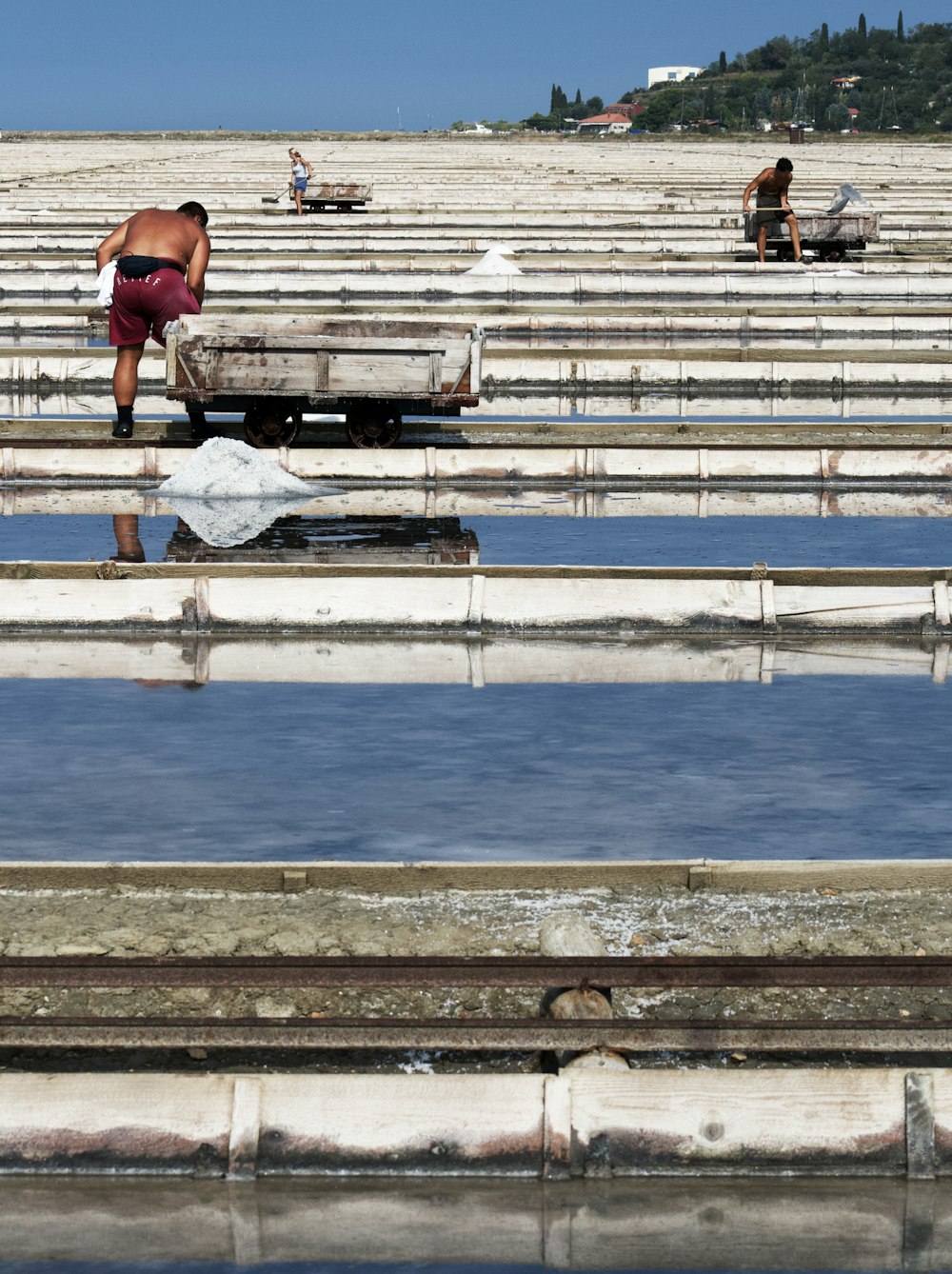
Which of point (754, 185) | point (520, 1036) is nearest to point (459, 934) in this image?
point (520, 1036)

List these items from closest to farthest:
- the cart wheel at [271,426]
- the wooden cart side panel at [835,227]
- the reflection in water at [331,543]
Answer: the reflection in water at [331,543] → the cart wheel at [271,426] → the wooden cart side panel at [835,227]

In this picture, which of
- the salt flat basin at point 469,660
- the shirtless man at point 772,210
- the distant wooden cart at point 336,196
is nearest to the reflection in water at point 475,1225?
the salt flat basin at point 469,660

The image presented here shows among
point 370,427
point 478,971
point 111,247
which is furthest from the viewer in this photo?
point 370,427

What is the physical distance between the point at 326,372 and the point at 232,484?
1195 mm

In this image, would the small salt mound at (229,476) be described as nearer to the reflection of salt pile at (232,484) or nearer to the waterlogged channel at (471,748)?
the reflection of salt pile at (232,484)

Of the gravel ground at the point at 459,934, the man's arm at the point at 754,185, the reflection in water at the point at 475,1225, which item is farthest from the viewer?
the man's arm at the point at 754,185

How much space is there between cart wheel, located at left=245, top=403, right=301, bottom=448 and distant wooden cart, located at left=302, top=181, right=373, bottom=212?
22.6 meters

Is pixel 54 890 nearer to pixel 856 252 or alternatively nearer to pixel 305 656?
pixel 305 656

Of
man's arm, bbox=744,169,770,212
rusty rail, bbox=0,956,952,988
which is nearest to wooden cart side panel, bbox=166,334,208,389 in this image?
rusty rail, bbox=0,956,952,988

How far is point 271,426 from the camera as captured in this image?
48.1ft

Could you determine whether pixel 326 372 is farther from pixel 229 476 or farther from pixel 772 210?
pixel 772 210

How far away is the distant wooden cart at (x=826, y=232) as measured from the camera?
26.7 m

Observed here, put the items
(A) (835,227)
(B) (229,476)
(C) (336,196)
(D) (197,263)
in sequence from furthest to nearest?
(C) (336,196)
(A) (835,227)
(D) (197,263)
(B) (229,476)

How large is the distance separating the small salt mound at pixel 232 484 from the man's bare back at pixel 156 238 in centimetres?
165
